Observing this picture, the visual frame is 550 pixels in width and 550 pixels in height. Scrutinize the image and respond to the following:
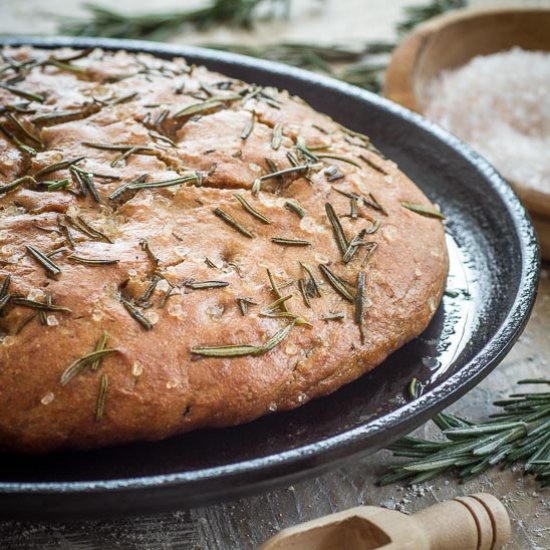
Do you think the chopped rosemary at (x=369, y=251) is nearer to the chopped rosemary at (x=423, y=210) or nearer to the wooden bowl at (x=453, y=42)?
the chopped rosemary at (x=423, y=210)

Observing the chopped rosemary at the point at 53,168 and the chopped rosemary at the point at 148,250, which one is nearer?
the chopped rosemary at the point at 148,250

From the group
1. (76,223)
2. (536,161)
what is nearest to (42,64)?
(76,223)

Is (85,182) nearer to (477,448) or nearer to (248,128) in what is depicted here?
(248,128)

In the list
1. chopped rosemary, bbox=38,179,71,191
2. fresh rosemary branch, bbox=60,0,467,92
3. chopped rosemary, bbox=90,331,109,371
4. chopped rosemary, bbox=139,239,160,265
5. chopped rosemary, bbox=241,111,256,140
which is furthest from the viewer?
fresh rosemary branch, bbox=60,0,467,92

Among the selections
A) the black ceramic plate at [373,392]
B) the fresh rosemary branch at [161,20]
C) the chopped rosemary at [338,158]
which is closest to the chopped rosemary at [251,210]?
the chopped rosemary at [338,158]

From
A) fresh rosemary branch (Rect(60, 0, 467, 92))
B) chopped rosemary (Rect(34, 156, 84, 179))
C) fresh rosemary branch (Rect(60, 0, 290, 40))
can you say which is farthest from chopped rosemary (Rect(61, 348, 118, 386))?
fresh rosemary branch (Rect(60, 0, 290, 40))

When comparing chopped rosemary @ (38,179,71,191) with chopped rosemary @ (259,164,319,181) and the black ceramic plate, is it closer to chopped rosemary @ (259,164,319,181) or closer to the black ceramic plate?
chopped rosemary @ (259,164,319,181)
